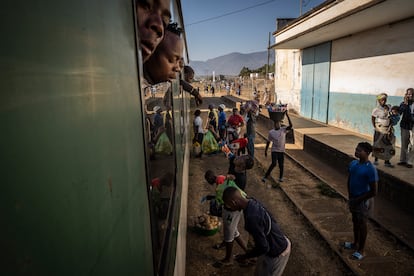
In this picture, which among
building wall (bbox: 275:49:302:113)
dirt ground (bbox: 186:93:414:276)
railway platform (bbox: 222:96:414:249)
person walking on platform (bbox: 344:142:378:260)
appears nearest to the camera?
person walking on platform (bbox: 344:142:378:260)

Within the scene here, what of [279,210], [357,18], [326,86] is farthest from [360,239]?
[326,86]

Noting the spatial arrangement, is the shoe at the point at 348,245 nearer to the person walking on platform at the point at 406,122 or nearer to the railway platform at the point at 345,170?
the railway platform at the point at 345,170

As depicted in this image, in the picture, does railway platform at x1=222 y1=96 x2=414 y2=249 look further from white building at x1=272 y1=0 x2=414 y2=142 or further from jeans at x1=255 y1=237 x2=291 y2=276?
jeans at x1=255 y1=237 x2=291 y2=276

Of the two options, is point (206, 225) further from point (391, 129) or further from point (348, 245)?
point (391, 129)

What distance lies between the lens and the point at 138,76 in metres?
1.36

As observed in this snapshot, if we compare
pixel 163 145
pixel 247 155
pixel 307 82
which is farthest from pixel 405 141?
pixel 307 82

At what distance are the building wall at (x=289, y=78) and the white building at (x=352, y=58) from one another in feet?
0.48

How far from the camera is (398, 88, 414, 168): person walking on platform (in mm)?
7371

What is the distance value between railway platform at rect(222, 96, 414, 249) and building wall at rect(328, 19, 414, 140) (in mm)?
881

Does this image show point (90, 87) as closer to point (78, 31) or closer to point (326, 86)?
point (78, 31)

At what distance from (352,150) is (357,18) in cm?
437

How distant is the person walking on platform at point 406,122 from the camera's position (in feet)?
24.2

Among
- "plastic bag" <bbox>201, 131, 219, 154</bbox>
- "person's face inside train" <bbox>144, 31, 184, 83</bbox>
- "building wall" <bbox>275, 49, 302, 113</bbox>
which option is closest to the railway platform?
"plastic bag" <bbox>201, 131, 219, 154</bbox>

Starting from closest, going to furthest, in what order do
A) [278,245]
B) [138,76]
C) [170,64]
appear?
1. [138,76]
2. [170,64]
3. [278,245]
